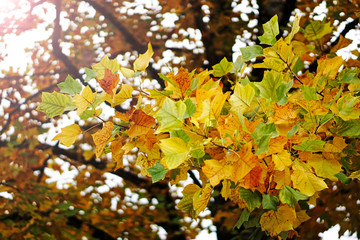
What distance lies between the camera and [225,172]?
97 cm

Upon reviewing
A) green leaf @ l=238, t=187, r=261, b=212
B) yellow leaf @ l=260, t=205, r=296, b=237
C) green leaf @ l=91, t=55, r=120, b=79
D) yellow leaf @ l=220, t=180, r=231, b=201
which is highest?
green leaf @ l=91, t=55, r=120, b=79

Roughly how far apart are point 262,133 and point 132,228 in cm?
607

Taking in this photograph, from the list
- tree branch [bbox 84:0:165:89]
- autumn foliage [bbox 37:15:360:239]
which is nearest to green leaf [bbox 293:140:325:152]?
autumn foliage [bbox 37:15:360:239]

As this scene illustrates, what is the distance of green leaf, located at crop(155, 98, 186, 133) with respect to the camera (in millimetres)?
927

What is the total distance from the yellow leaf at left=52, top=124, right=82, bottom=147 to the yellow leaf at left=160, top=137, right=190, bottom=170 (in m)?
0.49

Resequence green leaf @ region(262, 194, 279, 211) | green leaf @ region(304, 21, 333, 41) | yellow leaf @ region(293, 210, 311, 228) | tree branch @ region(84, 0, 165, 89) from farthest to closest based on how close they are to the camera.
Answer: tree branch @ region(84, 0, 165, 89), green leaf @ region(304, 21, 333, 41), yellow leaf @ region(293, 210, 311, 228), green leaf @ region(262, 194, 279, 211)

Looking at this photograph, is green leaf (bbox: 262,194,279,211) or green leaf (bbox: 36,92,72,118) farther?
green leaf (bbox: 36,92,72,118)

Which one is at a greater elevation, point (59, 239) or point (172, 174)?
point (172, 174)

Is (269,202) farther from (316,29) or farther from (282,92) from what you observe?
(316,29)

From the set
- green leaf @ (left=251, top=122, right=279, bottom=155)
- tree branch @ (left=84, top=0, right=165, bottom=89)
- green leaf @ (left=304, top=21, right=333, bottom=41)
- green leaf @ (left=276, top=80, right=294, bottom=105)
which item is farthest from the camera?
tree branch @ (left=84, top=0, right=165, bottom=89)

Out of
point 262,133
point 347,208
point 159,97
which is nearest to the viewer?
point 262,133

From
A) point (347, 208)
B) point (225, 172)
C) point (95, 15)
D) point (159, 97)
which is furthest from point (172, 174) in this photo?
point (95, 15)

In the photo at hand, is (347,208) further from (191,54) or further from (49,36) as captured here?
(49,36)

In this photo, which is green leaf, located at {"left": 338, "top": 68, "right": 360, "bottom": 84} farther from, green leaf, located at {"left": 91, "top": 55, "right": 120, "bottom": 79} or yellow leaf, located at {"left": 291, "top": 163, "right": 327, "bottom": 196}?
green leaf, located at {"left": 91, "top": 55, "right": 120, "bottom": 79}
